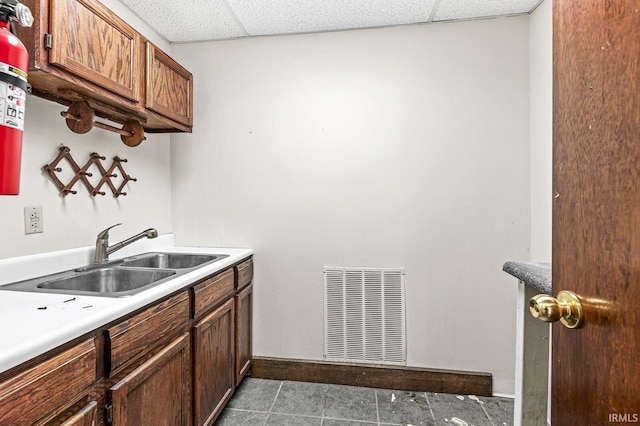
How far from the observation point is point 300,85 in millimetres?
2318

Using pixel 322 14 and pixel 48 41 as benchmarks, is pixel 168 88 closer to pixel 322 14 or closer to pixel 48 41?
pixel 48 41

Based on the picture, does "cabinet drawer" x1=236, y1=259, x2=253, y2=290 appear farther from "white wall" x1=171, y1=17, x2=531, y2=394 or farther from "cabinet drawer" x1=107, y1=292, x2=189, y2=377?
"cabinet drawer" x1=107, y1=292, x2=189, y2=377

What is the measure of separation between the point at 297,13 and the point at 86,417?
2.19 meters

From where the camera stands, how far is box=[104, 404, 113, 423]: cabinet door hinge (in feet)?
3.40

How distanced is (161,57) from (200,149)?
689 millimetres

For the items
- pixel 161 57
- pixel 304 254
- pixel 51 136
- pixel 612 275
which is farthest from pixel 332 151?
pixel 612 275

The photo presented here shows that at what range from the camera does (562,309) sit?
59 centimetres

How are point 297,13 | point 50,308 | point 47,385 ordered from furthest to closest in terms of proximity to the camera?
point 297,13
point 50,308
point 47,385

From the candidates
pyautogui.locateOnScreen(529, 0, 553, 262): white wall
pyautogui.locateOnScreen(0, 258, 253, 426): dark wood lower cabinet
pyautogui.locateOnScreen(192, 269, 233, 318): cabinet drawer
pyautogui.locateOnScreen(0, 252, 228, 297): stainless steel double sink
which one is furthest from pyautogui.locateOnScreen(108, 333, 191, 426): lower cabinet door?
pyautogui.locateOnScreen(529, 0, 553, 262): white wall

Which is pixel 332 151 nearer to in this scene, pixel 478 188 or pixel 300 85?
pixel 300 85

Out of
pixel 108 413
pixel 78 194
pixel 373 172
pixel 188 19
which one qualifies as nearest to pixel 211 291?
pixel 108 413

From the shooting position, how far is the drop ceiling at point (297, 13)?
1.98m

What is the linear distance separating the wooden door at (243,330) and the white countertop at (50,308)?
475 millimetres

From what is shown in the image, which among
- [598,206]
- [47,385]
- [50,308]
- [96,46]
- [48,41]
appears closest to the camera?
[598,206]
